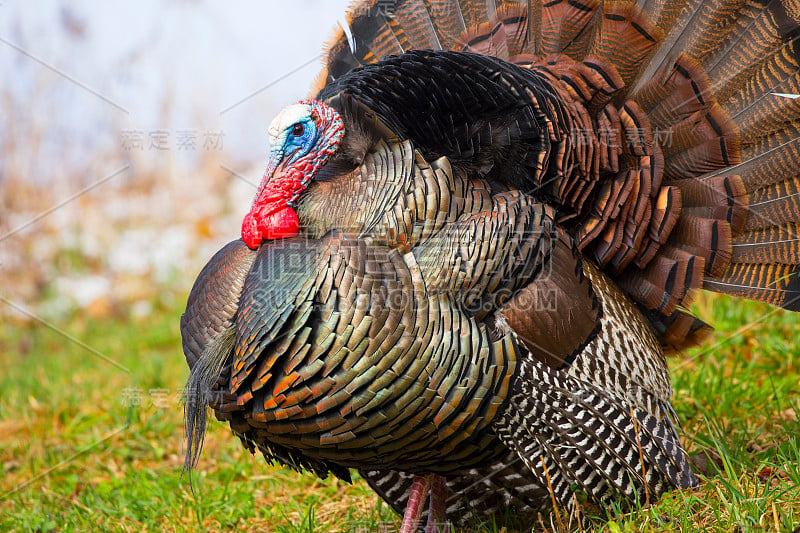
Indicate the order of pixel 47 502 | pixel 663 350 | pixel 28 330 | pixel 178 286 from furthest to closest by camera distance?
1. pixel 178 286
2. pixel 28 330
3. pixel 47 502
4. pixel 663 350

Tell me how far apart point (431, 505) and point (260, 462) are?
1.35 m

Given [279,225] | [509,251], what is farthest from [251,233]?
[509,251]

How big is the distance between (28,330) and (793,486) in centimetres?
846

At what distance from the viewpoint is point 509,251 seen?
2.81 meters

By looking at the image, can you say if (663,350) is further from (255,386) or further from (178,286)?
(178,286)

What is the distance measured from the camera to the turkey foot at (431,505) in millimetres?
3250

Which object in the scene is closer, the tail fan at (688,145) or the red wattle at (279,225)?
the red wattle at (279,225)

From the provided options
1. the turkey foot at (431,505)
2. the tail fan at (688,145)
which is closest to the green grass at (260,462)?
the turkey foot at (431,505)

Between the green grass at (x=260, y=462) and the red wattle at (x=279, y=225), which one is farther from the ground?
the red wattle at (x=279, y=225)

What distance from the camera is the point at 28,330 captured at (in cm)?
884

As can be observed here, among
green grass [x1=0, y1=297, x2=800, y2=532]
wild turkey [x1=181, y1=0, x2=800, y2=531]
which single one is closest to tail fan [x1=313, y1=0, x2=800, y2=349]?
wild turkey [x1=181, y1=0, x2=800, y2=531]

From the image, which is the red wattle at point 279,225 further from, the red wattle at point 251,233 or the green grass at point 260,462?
the green grass at point 260,462

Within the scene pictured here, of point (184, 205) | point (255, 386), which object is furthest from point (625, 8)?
point (184, 205)

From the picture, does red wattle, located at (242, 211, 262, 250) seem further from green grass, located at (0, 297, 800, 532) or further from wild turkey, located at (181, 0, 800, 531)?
green grass, located at (0, 297, 800, 532)
